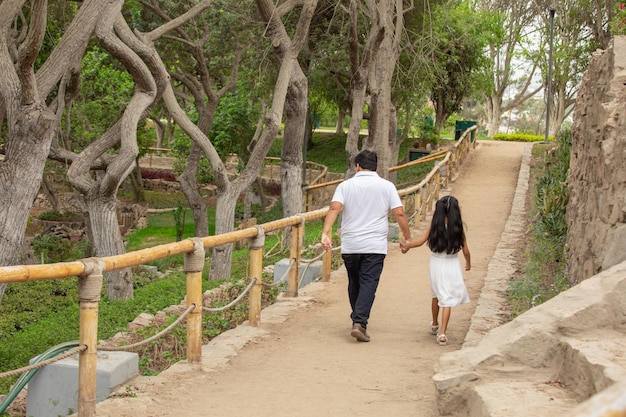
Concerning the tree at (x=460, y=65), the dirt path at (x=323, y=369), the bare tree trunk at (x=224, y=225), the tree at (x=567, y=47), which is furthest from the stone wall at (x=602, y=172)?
the tree at (x=567, y=47)

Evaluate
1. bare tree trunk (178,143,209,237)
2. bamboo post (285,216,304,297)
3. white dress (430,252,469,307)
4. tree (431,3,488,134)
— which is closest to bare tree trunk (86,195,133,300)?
bamboo post (285,216,304,297)

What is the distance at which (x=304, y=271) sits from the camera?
33.9 feet

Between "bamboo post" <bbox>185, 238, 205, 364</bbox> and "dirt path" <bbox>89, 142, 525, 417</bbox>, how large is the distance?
0.67 ft

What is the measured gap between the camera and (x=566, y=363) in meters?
4.83

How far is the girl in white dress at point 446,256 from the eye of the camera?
24.5 ft

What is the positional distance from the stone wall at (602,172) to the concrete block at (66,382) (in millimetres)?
3717

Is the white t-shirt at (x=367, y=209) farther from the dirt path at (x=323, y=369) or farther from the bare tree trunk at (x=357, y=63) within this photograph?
the bare tree trunk at (x=357, y=63)

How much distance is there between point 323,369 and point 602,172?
318 centimetres

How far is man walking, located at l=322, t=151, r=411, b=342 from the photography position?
24.6 ft

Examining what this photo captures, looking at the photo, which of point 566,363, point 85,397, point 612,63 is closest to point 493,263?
point 612,63

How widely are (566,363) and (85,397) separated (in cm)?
280

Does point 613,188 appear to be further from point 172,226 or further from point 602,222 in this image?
point 172,226

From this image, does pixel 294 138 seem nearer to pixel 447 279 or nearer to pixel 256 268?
pixel 256 268

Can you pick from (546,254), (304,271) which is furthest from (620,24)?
(304,271)
